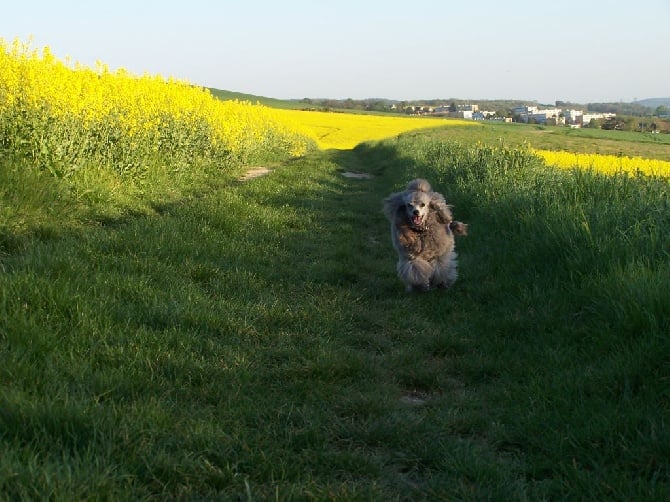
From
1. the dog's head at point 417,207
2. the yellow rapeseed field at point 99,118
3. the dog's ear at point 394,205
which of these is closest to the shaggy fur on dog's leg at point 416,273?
the dog's head at point 417,207

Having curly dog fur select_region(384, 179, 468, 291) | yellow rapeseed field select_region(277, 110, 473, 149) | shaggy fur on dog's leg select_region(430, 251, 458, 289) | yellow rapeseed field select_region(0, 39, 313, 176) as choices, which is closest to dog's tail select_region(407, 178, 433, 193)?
curly dog fur select_region(384, 179, 468, 291)

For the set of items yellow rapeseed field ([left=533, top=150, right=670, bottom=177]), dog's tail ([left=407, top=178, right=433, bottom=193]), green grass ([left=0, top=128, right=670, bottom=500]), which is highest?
yellow rapeseed field ([left=533, top=150, right=670, bottom=177])

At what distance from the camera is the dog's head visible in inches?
257

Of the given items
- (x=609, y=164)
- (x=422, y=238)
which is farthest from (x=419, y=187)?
(x=609, y=164)

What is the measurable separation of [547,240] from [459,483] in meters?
4.14

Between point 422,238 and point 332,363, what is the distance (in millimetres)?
2911

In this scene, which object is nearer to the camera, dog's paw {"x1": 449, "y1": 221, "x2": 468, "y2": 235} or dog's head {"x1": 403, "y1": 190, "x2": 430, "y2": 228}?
dog's head {"x1": 403, "y1": 190, "x2": 430, "y2": 228}

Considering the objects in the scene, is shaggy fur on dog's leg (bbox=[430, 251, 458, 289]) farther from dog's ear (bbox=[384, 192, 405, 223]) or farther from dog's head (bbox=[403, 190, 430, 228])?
dog's ear (bbox=[384, 192, 405, 223])

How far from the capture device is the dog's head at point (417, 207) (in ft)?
21.4

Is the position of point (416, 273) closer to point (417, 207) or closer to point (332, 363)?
point (417, 207)

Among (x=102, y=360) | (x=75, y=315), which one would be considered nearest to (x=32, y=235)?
(x=75, y=315)

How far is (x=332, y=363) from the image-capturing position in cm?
416

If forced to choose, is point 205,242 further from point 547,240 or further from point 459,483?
point 459,483

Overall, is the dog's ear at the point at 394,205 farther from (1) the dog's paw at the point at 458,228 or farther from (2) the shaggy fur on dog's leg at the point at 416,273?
(1) the dog's paw at the point at 458,228
